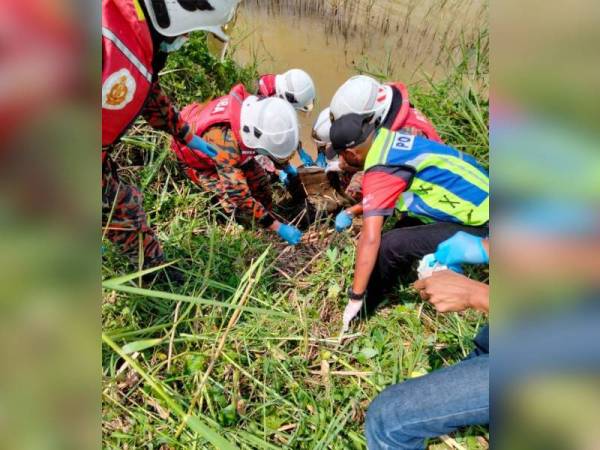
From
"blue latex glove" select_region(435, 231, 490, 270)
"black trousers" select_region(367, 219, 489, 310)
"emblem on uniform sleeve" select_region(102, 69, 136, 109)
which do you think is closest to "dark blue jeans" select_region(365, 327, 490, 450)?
"blue latex glove" select_region(435, 231, 490, 270)

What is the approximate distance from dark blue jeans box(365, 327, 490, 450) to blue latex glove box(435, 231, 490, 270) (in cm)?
63

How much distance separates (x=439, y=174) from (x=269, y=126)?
1.25 metres

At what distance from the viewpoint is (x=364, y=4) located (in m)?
6.17

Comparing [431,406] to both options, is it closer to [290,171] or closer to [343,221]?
[343,221]

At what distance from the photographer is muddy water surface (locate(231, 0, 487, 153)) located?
5512mm

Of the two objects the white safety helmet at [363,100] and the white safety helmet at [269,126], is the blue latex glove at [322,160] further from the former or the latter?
the white safety helmet at [269,126]

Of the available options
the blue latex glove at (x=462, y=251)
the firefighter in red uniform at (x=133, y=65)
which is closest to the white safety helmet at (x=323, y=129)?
the firefighter in red uniform at (x=133, y=65)

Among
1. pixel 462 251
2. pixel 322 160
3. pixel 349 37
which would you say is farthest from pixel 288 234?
pixel 349 37

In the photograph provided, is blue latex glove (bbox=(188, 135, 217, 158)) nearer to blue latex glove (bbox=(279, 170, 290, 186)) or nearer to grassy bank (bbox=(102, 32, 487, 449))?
grassy bank (bbox=(102, 32, 487, 449))

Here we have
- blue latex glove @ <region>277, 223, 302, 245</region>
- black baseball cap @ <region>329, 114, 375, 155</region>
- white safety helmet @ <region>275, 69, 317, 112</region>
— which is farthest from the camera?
white safety helmet @ <region>275, 69, 317, 112</region>

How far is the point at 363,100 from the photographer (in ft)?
11.5
